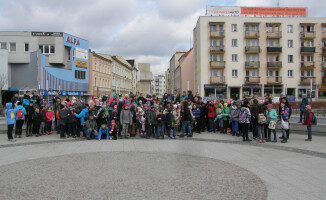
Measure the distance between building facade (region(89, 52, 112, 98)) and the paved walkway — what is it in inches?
1654

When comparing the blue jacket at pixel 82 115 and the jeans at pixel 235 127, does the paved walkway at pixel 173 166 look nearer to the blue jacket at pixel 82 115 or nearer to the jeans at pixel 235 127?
the blue jacket at pixel 82 115

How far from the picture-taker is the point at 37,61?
42219 mm

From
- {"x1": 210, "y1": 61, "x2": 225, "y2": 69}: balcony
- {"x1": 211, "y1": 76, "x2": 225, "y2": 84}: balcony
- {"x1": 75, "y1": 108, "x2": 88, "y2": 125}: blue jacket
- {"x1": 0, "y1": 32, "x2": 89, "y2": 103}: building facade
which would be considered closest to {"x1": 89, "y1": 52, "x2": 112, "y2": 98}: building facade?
{"x1": 0, "y1": 32, "x2": 89, "y2": 103}: building facade

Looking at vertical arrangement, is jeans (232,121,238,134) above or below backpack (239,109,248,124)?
below

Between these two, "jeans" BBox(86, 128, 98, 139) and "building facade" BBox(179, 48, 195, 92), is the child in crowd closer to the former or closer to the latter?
"jeans" BBox(86, 128, 98, 139)

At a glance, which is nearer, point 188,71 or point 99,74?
point 99,74

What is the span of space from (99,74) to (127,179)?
179 ft

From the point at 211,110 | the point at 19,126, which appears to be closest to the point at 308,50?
the point at 211,110

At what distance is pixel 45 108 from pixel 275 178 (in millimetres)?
11774

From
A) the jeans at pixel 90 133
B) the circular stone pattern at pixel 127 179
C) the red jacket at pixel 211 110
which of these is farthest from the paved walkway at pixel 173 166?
the red jacket at pixel 211 110

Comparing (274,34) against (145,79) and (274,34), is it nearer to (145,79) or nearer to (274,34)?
(274,34)

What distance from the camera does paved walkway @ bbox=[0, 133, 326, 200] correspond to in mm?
5430

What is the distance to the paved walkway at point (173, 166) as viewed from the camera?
5.43 metres

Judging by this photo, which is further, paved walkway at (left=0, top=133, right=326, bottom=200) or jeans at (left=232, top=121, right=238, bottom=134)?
jeans at (left=232, top=121, right=238, bottom=134)
